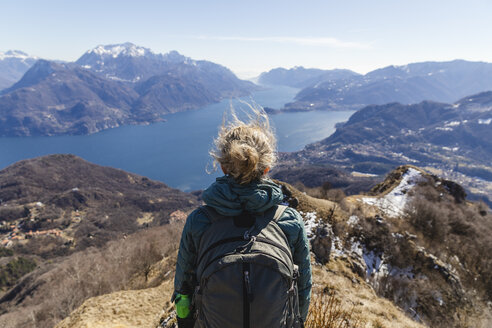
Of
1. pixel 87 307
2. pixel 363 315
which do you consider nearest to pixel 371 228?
pixel 363 315

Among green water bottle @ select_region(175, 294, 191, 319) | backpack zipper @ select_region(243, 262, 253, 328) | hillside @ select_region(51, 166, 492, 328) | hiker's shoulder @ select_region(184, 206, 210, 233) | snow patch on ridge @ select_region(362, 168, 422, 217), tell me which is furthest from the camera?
snow patch on ridge @ select_region(362, 168, 422, 217)

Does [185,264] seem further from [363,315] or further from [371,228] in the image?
[371,228]

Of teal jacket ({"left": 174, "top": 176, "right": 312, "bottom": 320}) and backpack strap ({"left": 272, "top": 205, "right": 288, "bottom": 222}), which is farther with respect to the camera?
backpack strap ({"left": 272, "top": 205, "right": 288, "bottom": 222})

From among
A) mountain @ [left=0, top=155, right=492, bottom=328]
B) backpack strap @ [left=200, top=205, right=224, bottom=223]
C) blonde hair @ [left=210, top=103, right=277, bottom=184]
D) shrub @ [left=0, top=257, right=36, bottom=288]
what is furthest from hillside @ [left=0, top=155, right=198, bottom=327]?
blonde hair @ [left=210, top=103, right=277, bottom=184]

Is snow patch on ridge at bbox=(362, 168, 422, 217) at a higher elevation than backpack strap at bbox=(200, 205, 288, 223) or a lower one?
lower

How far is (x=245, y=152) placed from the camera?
210 cm

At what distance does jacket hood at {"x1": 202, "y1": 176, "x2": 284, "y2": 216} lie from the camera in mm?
2012

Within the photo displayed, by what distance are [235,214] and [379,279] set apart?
39.3 ft

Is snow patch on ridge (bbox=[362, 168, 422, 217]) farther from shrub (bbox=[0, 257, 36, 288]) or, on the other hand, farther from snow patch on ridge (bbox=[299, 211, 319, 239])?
shrub (bbox=[0, 257, 36, 288])

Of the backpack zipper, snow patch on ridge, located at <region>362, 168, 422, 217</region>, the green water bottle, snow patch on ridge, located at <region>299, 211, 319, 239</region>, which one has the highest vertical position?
the backpack zipper

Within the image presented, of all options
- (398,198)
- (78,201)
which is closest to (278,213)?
(398,198)

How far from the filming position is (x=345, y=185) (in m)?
97.6

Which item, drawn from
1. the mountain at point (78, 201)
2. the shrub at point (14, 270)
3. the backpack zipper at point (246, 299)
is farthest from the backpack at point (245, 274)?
the mountain at point (78, 201)

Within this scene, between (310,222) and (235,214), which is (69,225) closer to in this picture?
(310,222)
